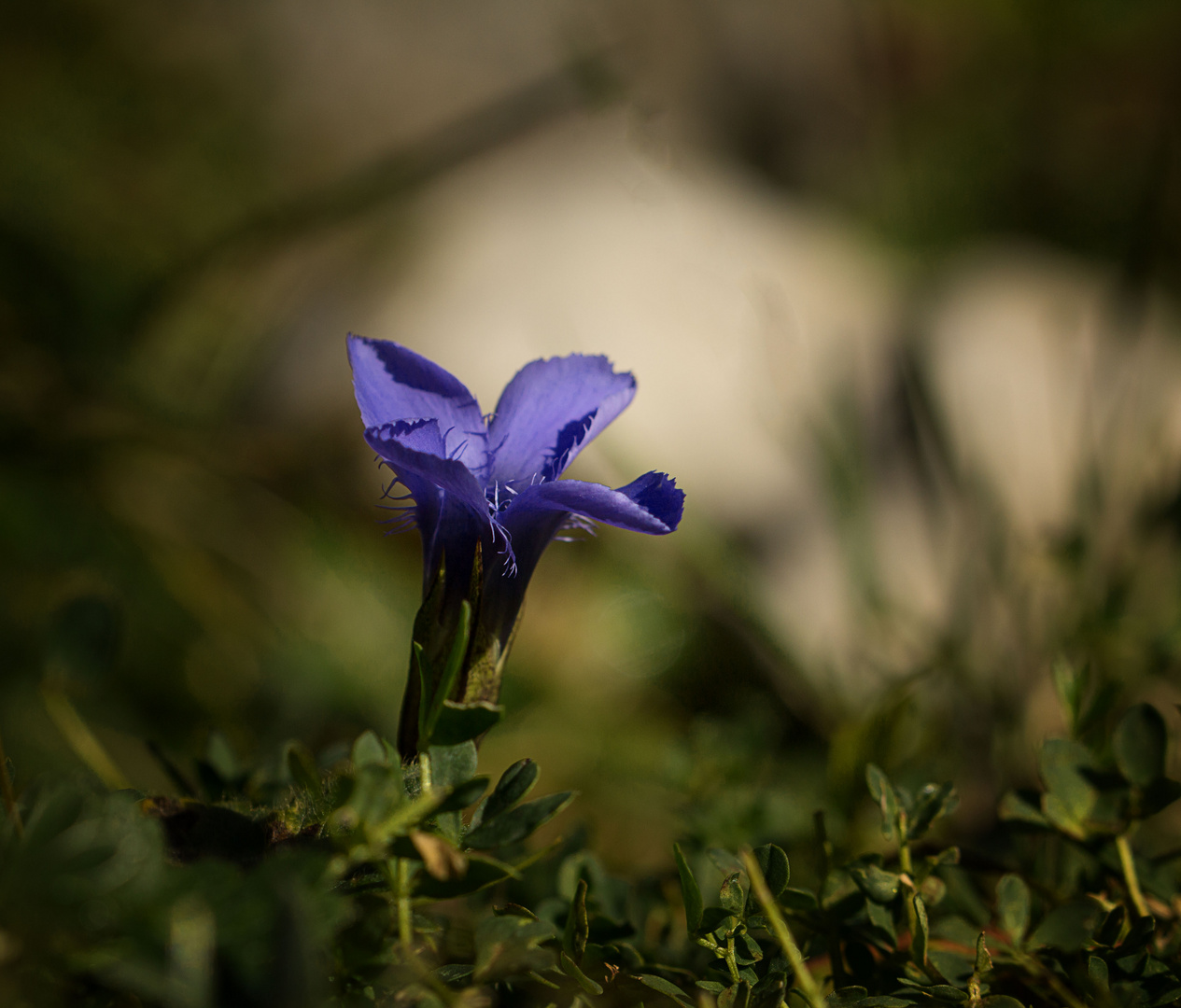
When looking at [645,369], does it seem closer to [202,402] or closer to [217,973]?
[202,402]

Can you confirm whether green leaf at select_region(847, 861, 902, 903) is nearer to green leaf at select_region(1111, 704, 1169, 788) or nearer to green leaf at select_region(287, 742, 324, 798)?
green leaf at select_region(1111, 704, 1169, 788)

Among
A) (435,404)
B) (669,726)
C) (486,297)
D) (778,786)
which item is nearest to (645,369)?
(486,297)

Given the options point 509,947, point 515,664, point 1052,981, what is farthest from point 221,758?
point 515,664

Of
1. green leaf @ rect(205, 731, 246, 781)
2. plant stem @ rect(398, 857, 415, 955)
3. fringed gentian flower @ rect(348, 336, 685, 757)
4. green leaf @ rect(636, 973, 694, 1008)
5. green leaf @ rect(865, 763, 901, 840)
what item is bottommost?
green leaf @ rect(865, 763, 901, 840)

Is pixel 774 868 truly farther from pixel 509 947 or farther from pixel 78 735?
pixel 78 735

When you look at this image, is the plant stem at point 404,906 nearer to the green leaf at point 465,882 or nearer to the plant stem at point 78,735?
the green leaf at point 465,882

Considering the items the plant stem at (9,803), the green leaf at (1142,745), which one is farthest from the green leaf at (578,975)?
the green leaf at (1142,745)

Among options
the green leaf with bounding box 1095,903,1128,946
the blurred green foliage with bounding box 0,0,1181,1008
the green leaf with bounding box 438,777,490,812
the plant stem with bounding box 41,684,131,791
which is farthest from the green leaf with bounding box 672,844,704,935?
the plant stem with bounding box 41,684,131,791
